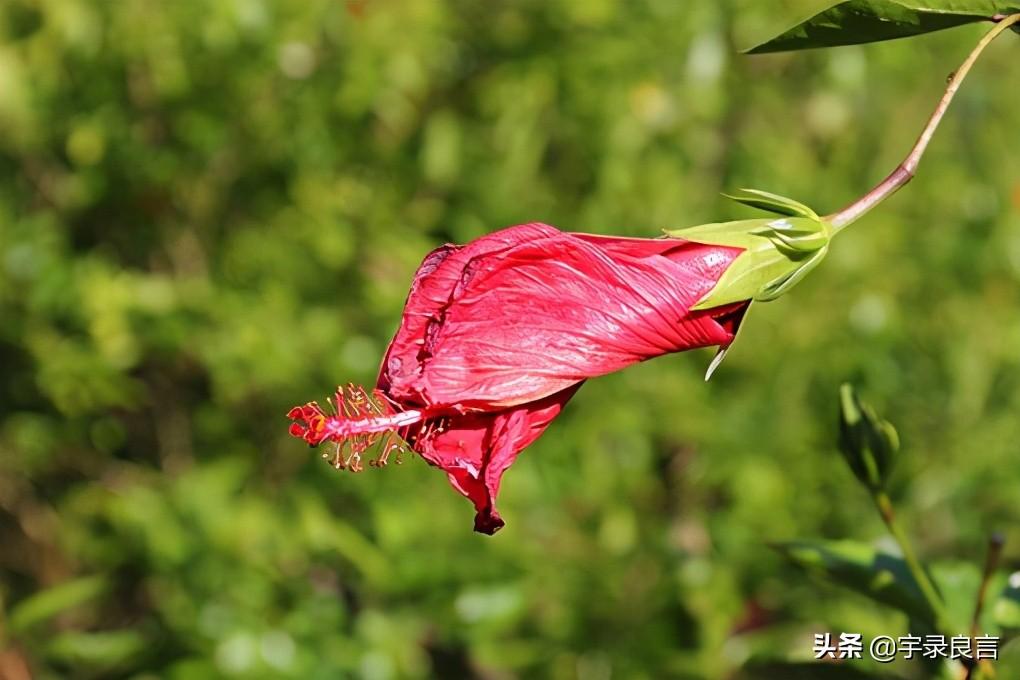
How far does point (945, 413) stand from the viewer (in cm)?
209

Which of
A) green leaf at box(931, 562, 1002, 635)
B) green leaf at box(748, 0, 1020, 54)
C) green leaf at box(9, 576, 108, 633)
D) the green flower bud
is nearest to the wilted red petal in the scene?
green leaf at box(748, 0, 1020, 54)

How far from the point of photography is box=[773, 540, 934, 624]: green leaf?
96 centimetres

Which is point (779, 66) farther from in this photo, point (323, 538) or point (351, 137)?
point (323, 538)

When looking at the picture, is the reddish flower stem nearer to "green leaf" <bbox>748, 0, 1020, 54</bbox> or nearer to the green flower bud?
"green leaf" <bbox>748, 0, 1020, 54</bbox>

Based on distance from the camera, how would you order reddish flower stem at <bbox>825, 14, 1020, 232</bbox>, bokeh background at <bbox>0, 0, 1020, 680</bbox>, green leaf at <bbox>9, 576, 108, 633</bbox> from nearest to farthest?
1. reddish flower stem at <bbox>825, 14, 1020, 232</bbox>
2. green leaf at <bbox>9, 576, 108, 633</bbox>
3. bokeh background at <bbox>0, 0, 1020, 680</bbox>

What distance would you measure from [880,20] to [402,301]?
1344 millimetres

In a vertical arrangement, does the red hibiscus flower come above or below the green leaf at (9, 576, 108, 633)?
below

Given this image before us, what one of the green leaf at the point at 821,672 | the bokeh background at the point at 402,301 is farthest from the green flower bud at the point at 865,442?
the bokeh background at the point at 402,301

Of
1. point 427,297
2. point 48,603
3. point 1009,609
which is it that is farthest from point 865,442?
point 48,603

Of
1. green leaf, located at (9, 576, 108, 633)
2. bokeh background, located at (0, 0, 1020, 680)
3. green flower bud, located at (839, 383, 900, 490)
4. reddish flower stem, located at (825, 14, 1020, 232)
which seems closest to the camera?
reddish flower stem, located at (825, 14, 1020, 232)

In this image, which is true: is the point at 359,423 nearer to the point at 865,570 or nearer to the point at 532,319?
the point at 532,319

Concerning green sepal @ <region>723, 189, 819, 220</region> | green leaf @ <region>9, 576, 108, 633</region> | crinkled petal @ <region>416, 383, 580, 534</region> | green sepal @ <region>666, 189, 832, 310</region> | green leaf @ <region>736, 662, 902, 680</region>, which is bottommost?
green leaf @ <region>736, 662, 902, 680</region>

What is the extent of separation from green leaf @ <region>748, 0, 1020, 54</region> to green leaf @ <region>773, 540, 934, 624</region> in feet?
1.46

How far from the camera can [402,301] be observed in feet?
6.49
